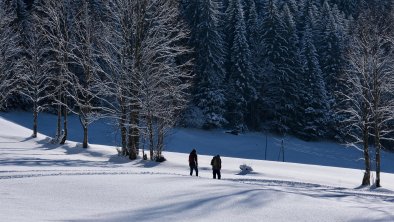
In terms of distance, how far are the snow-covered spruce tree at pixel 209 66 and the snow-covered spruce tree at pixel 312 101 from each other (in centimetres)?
1026

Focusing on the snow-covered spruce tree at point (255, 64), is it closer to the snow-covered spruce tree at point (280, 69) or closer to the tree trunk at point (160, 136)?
the snow-covered spruce tree at point (280, 69)

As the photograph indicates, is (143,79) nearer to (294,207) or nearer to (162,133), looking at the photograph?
(162,133)

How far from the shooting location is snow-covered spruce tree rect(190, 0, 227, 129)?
180ft

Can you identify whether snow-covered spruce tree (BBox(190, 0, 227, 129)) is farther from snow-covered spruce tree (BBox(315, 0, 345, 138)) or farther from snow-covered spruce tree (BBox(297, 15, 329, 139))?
snow-covered spruce tree (BBox(315, 0, 345, 138))

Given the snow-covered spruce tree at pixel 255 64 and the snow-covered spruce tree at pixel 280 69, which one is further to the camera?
the snow-covered spruce tree at pixel 255 64

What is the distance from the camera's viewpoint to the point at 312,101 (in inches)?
2298

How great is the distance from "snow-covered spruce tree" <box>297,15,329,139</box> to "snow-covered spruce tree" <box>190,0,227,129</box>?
33.7ft

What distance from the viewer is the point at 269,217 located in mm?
11164

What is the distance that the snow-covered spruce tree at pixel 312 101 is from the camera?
58.2 m

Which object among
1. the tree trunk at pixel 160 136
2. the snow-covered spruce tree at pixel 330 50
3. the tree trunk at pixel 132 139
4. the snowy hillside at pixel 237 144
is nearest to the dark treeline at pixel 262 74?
the snow-covered spruce tree at pixel 330 50

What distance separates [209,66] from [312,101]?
44.1 feet

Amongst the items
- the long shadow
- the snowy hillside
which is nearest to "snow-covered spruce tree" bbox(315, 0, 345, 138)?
the snowy hillside

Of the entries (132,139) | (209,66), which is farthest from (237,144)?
(132,139)

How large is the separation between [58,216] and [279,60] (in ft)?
171
